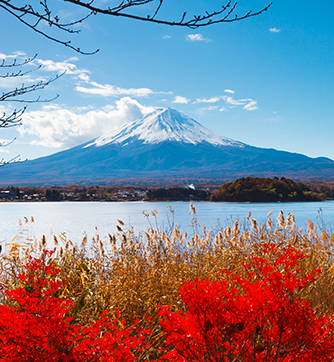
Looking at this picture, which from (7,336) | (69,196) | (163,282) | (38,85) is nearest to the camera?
(7,336)

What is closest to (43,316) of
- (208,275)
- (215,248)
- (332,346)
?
(332,346)

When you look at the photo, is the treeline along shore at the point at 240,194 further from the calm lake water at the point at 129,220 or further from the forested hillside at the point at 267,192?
the calm lake water at the point at 129,220

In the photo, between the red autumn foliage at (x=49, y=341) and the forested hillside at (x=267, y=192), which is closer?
the red autumn foliage at (x=49, y=341)

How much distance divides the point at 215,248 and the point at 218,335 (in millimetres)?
3852

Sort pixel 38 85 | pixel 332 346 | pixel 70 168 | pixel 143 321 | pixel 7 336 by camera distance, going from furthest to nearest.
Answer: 1. pixel 70 168
2. pixel 38 85
3. pixel 143 321
4. pixel 332 346
5. pixel 7 336

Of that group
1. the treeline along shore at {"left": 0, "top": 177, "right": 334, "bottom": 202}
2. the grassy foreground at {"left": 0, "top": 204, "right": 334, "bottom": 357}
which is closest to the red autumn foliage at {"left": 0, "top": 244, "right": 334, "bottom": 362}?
the grassy foreground at {"left": 0, "top": 204, "right": 334, "bottom": 357}

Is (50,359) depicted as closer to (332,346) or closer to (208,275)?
(332,346)

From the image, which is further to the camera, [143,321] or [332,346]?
[143,321]

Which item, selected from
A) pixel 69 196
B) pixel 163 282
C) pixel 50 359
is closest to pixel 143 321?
pixel 163 282

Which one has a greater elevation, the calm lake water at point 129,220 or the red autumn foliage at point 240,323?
the red autumn foliage at point 240,323

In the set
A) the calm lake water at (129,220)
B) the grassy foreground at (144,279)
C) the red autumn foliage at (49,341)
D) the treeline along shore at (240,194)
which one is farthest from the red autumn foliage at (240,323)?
the treeline along shore at (240,194)

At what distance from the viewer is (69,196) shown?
5828 cm

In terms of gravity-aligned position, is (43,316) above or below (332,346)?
above

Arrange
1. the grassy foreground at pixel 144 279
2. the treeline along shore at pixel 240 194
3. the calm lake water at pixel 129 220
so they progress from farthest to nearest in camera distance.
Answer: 1. the treeline along shore at pixel 240 194
2. the calm lake water at pixel 129 220
3. the grassy foreground at pixel 144 279
